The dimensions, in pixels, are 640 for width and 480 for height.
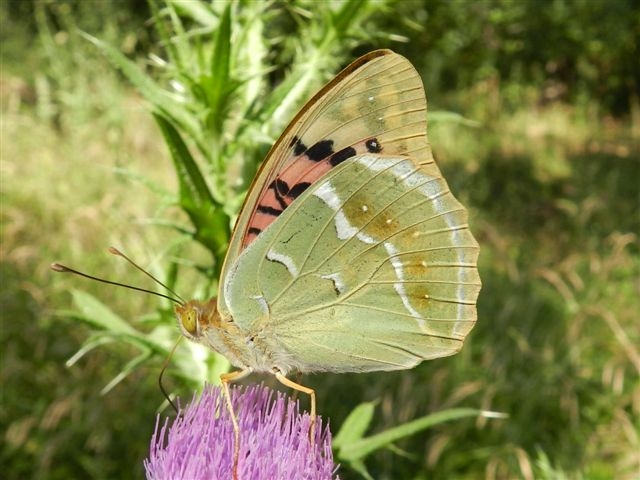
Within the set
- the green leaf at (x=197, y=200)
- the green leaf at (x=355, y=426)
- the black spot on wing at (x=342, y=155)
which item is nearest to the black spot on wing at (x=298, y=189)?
the black spot on wing at (x=342, y=155)

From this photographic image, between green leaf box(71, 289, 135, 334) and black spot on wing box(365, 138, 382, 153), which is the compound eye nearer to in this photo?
green leaf box(71, 289, 135, 334)

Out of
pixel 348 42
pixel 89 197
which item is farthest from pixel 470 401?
pixel 89 197

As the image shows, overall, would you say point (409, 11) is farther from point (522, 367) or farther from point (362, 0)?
point (362, 0)

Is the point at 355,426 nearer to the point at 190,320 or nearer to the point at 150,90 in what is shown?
the point at 190,320

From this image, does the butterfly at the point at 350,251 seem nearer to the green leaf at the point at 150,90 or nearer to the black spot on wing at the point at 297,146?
the black spot on wing at the point at 297,146

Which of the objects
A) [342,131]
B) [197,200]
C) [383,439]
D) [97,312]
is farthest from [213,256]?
[383,439]

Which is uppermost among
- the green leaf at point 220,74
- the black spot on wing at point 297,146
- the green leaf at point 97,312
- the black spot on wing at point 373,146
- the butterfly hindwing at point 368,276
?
the green leaf at point 220,74
